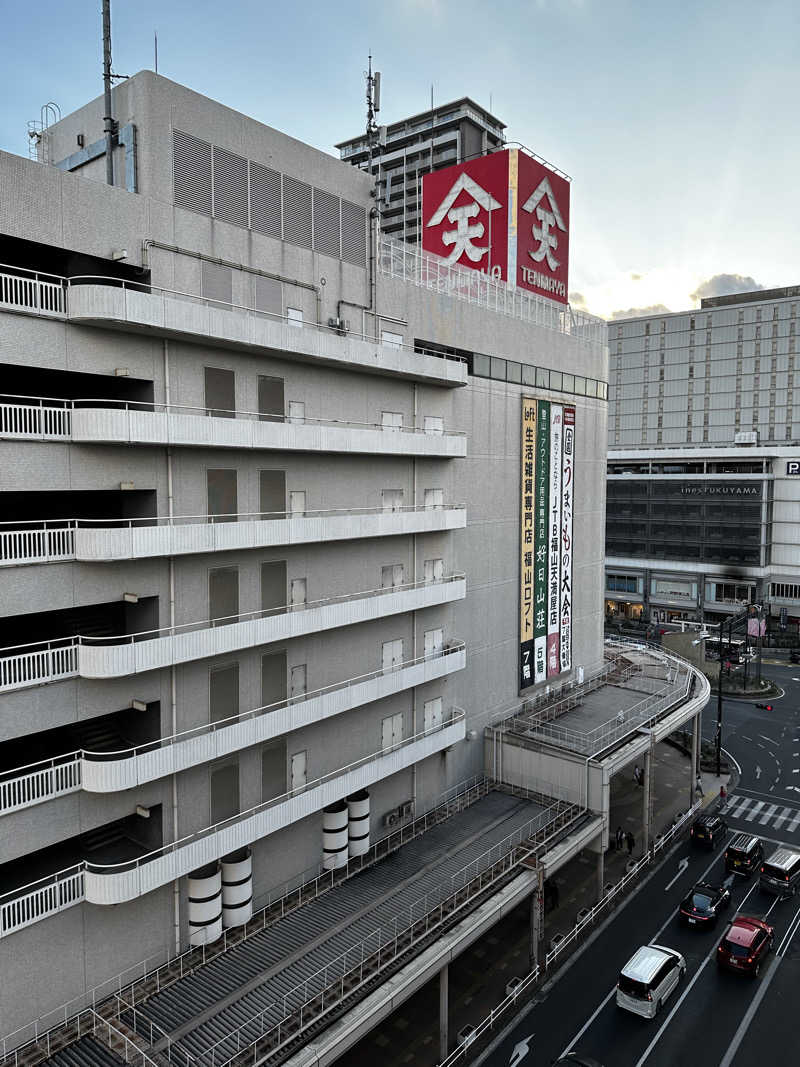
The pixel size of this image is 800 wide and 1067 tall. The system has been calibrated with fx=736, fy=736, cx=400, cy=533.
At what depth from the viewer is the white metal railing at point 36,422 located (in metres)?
19.0

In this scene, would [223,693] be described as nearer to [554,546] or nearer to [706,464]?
[554,546]

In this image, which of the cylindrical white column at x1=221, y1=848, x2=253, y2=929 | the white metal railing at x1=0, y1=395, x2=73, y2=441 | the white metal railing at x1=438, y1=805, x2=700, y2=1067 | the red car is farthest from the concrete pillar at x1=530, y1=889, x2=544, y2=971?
the white metal railing at x1=0, y1=395, x2=73, y2=441

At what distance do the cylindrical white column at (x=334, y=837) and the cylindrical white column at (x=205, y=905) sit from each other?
541 cm

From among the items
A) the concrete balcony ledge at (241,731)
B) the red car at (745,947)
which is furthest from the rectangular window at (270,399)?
the red car at (745,947)

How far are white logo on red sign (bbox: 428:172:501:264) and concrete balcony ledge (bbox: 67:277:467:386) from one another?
17.0 meters

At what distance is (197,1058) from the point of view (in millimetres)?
19609

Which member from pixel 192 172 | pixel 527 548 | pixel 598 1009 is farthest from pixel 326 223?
pixel 598 1009

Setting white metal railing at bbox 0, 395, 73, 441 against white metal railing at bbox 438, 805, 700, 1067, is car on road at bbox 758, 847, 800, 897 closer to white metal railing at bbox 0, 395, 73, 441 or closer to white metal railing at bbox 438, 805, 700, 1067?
white metal railing at bbox 438, 805, 700, 1067

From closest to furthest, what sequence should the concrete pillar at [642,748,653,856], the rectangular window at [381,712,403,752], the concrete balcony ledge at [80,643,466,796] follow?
the concrete balcony ledge at [80,643,466,796] < the rectangular window at [381,712,403,752] < the concrete pillar at [642,748,653,856]

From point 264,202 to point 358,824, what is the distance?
23.8 m

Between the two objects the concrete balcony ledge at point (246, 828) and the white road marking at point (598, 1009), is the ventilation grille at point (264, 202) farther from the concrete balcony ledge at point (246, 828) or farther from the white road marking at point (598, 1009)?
the white road marking at point (598, 1009)

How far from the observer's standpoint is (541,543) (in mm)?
42594

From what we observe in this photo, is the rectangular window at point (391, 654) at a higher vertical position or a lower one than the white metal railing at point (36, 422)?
lower

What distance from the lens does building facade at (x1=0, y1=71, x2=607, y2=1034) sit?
19.9 meters
